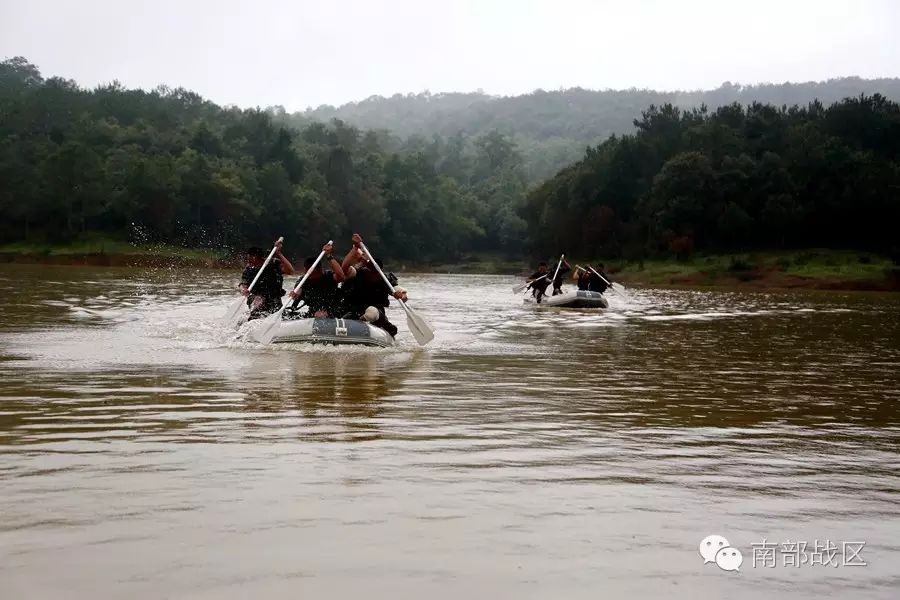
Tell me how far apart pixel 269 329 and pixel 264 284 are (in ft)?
7.19

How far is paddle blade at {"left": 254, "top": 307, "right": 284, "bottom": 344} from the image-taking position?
15.0 metres

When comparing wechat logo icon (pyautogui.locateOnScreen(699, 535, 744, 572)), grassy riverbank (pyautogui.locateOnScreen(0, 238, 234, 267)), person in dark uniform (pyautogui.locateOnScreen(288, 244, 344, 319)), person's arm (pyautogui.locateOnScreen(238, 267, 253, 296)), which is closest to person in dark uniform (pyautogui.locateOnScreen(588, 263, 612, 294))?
person's arm (pyautogui.locateOnScreen(238, 267, 253, 296))

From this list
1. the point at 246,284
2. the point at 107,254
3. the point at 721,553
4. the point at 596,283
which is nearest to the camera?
the point at 721,553

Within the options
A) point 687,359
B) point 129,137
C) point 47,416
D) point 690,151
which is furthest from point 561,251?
point 47,416

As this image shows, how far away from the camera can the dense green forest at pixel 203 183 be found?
286 ft

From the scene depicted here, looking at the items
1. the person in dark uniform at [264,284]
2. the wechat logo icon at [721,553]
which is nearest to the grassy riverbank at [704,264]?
the person in dark uniform at [264,284]

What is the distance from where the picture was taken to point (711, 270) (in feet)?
223

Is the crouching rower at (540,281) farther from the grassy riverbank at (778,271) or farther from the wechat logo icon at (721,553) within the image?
the grassy riverbank at (778,271)

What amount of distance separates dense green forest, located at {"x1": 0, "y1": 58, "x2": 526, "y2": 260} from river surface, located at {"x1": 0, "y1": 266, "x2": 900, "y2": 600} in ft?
258

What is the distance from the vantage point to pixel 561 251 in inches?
3718

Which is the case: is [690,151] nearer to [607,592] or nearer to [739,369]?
[739,369]

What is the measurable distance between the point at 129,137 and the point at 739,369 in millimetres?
98666

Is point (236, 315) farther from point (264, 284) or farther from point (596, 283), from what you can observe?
point (596, 283)

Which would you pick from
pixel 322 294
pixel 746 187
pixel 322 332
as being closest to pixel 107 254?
pixel 746 187
